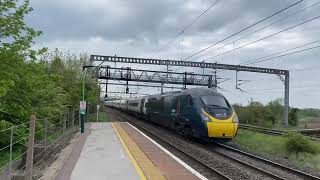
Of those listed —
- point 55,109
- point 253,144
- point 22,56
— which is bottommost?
point 253,144

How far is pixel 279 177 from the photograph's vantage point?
14.5 metres

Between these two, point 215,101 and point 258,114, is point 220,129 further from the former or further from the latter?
point 258,114

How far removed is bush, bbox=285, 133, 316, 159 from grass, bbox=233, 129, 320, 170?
0.81ft

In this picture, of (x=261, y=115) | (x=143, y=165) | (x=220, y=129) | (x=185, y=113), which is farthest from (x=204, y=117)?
(x=261, y=115)

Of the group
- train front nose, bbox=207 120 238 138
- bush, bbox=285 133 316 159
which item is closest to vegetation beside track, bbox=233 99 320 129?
bush, bbox=285 133 316 159

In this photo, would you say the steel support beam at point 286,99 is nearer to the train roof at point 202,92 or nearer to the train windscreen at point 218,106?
the train roof at point 202,92

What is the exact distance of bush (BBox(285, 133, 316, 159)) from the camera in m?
25.4

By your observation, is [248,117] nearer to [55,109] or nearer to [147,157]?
[55,109]

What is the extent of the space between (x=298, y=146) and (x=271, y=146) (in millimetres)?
2376

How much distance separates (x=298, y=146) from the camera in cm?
2552

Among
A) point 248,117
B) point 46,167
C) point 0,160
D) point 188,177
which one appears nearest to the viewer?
point 188,177

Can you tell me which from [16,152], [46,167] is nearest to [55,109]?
[16,152]

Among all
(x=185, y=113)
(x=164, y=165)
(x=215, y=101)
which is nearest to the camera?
(x=164, y=165)

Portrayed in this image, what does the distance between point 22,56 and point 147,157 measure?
19.5 feet
